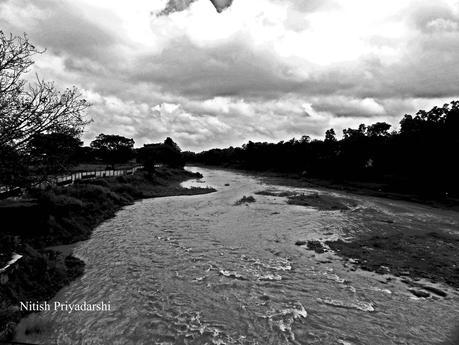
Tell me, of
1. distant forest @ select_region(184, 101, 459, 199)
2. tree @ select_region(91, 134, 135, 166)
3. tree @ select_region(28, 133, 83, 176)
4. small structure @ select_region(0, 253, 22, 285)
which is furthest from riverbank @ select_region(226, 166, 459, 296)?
tree @ select_region(91, 134, 135, 166)

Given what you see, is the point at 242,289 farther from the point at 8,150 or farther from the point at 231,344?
the point at 8,150

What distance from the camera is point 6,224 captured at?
1850 cm

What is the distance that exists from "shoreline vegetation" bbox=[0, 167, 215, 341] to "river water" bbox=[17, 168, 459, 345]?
71 cm

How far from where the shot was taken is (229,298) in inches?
539

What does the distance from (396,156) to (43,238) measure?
261 ft

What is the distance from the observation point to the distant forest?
193 feet

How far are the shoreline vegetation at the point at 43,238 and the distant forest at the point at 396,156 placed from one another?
189ft

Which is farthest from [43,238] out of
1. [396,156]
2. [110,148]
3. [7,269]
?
[110,148]

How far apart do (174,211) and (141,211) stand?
386 cm

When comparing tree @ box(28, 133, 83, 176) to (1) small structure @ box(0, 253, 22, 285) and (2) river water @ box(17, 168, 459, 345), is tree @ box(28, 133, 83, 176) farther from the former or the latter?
(2) river water @ box(17, 168, 459, 345)

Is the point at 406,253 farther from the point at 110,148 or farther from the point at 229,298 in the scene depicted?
the point at 110,148

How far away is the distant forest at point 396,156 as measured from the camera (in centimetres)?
5894

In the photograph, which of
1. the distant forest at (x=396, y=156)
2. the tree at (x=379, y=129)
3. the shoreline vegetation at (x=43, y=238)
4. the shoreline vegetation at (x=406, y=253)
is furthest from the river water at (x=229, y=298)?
the tree at (x=379, y=129)

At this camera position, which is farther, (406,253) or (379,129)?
(379,129)
